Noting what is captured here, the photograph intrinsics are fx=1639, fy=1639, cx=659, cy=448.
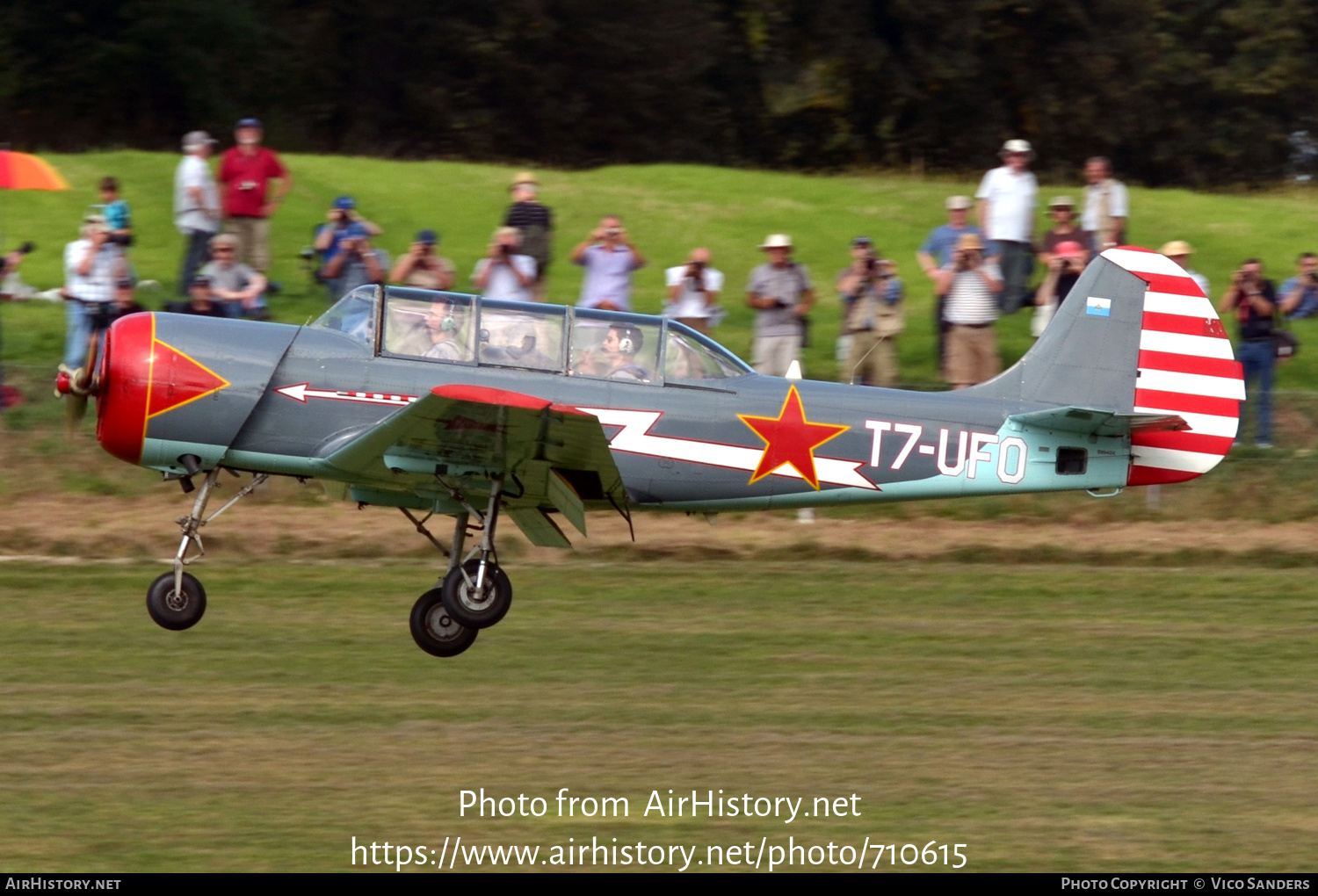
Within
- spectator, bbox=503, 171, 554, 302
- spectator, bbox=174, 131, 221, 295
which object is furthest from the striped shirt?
spectator, bbox=174, 131, 221, 295

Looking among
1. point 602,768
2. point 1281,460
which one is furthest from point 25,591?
point 1281,460

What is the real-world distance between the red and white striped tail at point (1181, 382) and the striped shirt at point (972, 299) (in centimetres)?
299

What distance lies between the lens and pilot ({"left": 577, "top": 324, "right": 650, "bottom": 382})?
30.6 ft

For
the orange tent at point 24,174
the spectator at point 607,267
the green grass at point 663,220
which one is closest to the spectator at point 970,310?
the green grass at point 663,220

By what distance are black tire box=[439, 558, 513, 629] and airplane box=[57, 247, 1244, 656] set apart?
1 cm

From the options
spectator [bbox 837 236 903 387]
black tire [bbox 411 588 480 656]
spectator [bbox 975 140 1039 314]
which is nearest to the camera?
black tire [bbox 411 588 480 656]

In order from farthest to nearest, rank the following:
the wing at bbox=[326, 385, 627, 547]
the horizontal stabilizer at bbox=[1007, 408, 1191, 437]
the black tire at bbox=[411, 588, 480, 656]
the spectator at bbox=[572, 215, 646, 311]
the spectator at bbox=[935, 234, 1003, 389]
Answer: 1. the spectator at bbox=[935, 234, 1003, 389]
2. the spectator at bbox=[572, 215, 646, 311]
3. the horizontal stabilizer at bbox=[1007, 408, 1191, 437]
4. the black tire at bbox=[411, 588, 480, 656]
5. the wing at bbox=[326, 385, 627, 547]

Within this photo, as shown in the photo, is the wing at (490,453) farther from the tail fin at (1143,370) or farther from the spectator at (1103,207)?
the spectator at (1103,207)

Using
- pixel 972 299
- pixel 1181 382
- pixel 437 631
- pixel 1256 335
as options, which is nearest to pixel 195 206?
pixel 437 631

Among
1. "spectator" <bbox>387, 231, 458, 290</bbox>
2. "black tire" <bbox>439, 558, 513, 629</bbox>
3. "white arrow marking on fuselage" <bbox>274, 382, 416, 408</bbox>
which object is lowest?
"black tire" <bbox>439, 558, 513, 629</bbox>

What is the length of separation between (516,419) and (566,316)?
1082 mm

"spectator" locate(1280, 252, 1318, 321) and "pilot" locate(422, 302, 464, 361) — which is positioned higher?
"spectator" locate(1280, 252, 1318, 321)

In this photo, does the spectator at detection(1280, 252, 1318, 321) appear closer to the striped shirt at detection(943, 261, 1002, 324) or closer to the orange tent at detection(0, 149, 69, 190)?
the striped shirt at detection(943, 261, 1002, 324)

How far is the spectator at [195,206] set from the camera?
1438cm
